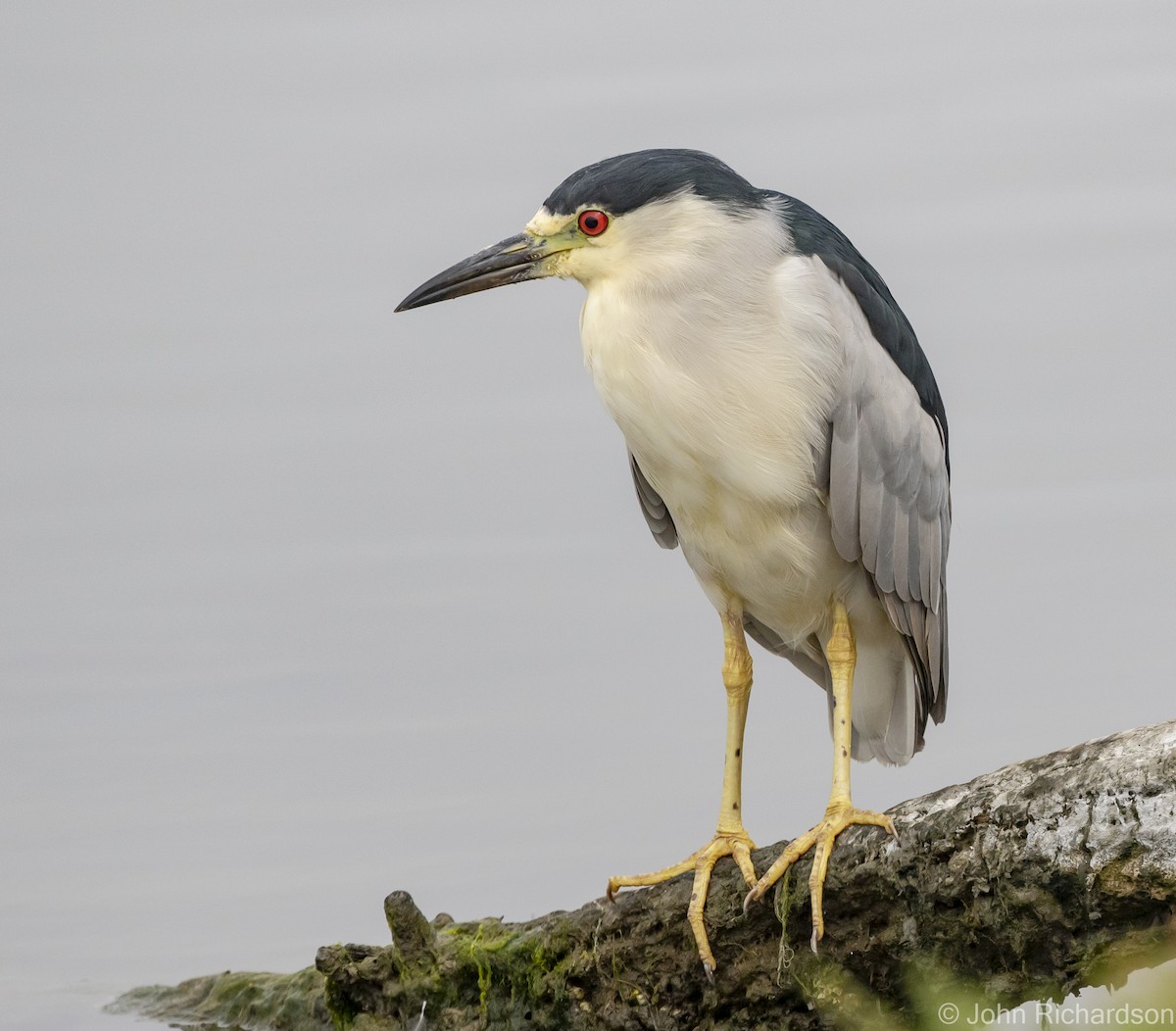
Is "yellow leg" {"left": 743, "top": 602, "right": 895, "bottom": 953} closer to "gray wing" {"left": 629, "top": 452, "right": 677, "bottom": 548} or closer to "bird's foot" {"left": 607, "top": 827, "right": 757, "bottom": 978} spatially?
"bird's foot" {"left": 607, "top": 827, "right": 757, "bottom": 978}

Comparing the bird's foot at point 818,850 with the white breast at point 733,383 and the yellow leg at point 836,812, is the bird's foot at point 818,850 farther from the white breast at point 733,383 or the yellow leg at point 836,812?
the white breast at point 733,383

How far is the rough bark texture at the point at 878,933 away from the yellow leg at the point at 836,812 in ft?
0.11

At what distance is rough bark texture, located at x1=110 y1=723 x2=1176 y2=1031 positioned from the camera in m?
2.92

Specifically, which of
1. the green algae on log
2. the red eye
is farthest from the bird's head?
the green algae on log

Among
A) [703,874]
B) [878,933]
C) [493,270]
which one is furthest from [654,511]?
[878,933]

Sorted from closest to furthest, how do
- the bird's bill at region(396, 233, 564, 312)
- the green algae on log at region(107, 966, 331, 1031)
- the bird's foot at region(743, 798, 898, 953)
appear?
the bird's foot at region(743, 798, 898, 953)
the bird's bill at region(396, 233, 564, 312)
the green algae on log at region(107, 966, 331, 1031)

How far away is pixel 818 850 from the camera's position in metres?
3.46

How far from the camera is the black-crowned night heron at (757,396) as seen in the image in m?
3.62

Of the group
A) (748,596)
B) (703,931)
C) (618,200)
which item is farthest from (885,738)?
(618,200)

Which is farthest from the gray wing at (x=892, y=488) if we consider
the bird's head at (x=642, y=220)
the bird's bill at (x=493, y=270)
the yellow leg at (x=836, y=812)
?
the bird's bill at (x=493, y=270)

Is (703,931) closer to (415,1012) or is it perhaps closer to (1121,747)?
(415,1012)

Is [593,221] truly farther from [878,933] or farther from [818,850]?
[878,933]

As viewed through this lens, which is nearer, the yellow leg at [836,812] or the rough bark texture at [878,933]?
the rough bark texture at [878,933]

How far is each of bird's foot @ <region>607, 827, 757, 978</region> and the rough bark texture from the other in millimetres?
33
